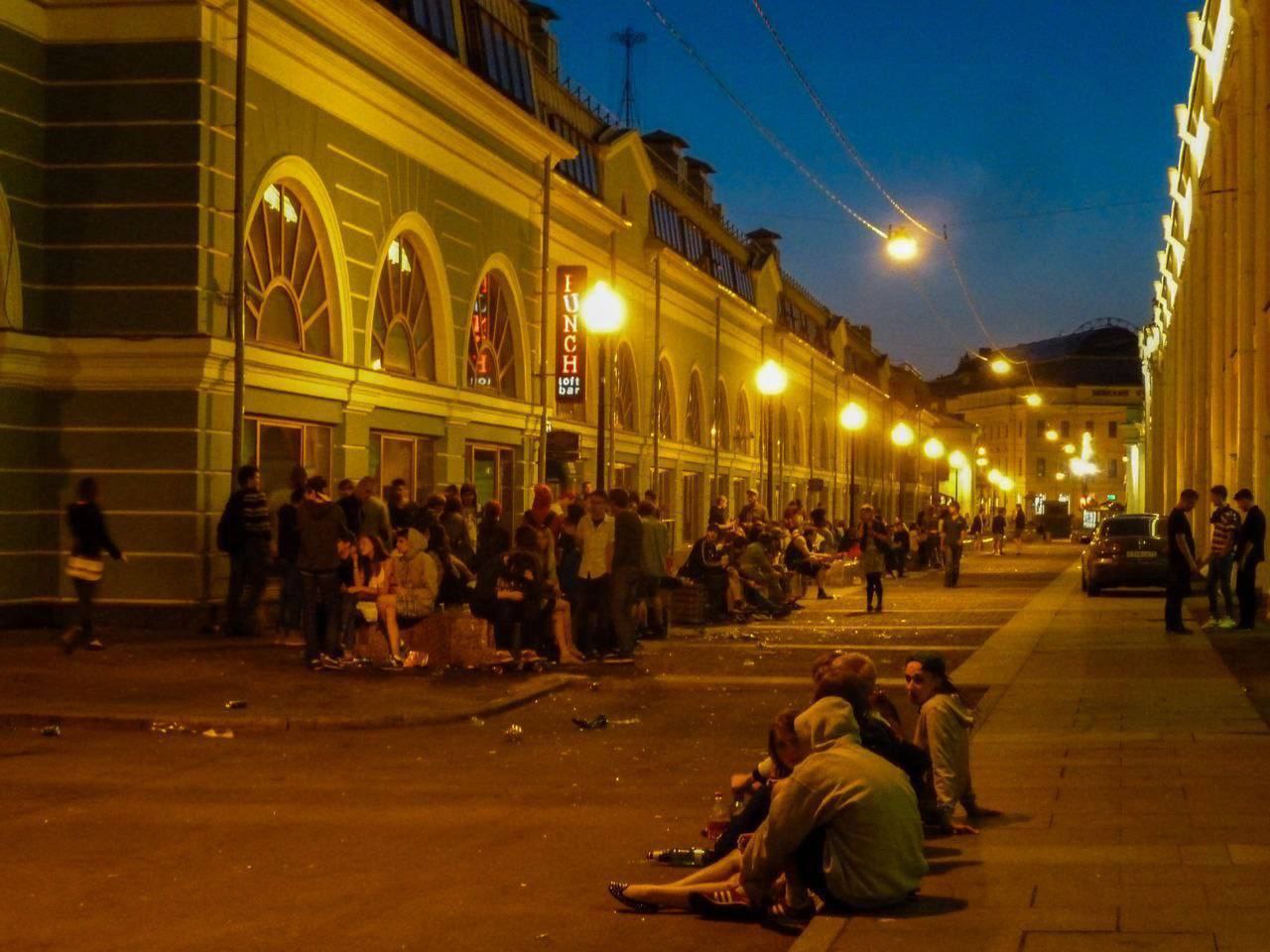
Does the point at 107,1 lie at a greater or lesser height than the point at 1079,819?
greater

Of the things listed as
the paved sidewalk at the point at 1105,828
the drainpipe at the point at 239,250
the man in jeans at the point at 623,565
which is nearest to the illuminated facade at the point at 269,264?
the drainpipe at the point at 239,250

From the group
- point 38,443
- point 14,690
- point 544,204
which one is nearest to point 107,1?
point 38,443

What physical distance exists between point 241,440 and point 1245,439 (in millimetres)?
16184

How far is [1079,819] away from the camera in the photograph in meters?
9.41

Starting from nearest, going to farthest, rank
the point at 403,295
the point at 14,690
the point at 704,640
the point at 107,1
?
1. the point at 14,690
2. the point at 107,1
3. the point at 704,640
4. the point at 403,295

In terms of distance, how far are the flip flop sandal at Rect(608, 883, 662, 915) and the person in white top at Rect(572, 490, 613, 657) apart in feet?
38.0

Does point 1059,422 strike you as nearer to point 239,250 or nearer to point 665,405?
point 665,405

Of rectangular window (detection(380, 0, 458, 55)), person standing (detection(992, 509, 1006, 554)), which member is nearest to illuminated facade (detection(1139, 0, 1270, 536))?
person standing (detection(992, 509, 1006, 554))

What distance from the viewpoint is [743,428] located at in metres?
56.3

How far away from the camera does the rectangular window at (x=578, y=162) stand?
36.0 meters

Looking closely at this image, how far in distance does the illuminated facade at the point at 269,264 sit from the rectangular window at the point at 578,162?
22.4 inches

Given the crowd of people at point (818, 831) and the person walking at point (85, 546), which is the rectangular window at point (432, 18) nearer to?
the person walking at point (85, 546)

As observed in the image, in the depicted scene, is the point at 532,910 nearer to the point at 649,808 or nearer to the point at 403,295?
the point at 649,808

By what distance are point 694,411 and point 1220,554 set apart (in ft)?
95.8
